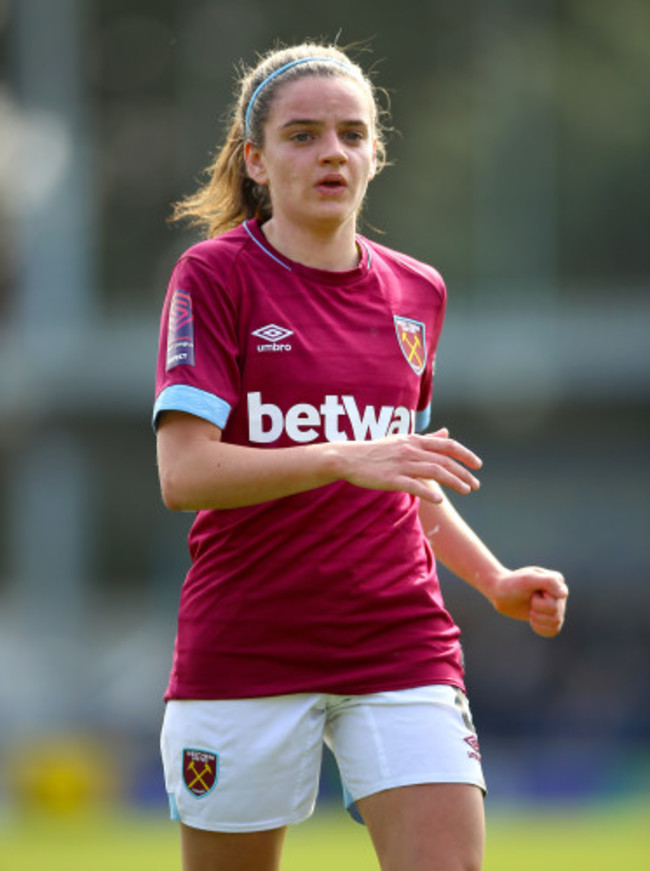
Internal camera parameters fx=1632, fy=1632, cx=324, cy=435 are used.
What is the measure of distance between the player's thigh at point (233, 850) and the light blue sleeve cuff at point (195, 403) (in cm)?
100

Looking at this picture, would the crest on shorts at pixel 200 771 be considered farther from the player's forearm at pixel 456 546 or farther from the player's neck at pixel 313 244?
the player's neck at pixel 313 244

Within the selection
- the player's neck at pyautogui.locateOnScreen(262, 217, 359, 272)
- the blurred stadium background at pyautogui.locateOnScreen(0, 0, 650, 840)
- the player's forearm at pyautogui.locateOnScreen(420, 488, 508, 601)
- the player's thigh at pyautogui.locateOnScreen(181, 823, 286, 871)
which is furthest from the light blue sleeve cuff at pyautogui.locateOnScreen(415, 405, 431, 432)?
the blurred stadium background at pyautogui.locateOnScreen(0, 0, 650, 840)

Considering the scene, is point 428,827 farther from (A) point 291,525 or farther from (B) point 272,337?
(B) point 272,337

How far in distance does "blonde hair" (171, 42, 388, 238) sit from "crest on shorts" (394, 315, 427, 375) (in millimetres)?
520

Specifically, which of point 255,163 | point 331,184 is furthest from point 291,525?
point 255,163

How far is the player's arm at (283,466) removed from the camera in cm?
356

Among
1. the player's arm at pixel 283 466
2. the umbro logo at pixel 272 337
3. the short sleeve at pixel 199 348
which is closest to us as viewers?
the player's arm at pixel 283 466

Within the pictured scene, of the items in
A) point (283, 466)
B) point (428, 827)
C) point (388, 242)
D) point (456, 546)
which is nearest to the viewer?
point (283, 466)

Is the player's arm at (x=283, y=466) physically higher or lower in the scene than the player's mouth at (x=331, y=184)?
lower

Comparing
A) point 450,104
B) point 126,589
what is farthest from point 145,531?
point 450,104

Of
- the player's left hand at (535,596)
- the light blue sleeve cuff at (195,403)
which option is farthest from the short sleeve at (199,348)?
the player's left hand at (535,596)

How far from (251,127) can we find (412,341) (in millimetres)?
701

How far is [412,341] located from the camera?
422 cm

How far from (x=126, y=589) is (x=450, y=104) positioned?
351 inches
